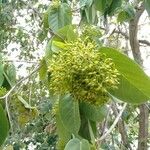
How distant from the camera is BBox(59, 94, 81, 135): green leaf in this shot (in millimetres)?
749

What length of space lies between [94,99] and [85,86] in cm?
3

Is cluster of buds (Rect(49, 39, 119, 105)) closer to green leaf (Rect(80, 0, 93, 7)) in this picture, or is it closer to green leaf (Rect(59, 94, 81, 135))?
green leaf (Rect(59, 94, 81, 135))

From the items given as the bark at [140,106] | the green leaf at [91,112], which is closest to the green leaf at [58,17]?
the green leaf at [91,112]

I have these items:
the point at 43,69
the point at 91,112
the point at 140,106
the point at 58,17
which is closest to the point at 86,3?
the point at 58,17

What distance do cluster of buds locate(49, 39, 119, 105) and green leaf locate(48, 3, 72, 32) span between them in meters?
0.46

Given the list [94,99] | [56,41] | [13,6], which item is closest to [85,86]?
[94,99]

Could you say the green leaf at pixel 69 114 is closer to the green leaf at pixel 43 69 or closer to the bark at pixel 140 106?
the green leaf at pixel 43 69

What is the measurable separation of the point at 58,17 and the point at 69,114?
52 cm

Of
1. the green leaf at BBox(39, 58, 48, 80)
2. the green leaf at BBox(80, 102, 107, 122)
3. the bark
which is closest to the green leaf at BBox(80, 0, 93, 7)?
the green leaf at BBox(39, 58, 48, 80)

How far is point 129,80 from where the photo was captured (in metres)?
0.72

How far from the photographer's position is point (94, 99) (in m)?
0.66

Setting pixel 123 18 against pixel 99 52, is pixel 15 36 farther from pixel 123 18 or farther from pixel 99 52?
pixel 99 52

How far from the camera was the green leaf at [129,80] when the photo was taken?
69 centimetres

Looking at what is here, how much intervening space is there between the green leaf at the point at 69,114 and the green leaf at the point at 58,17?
415 mm
